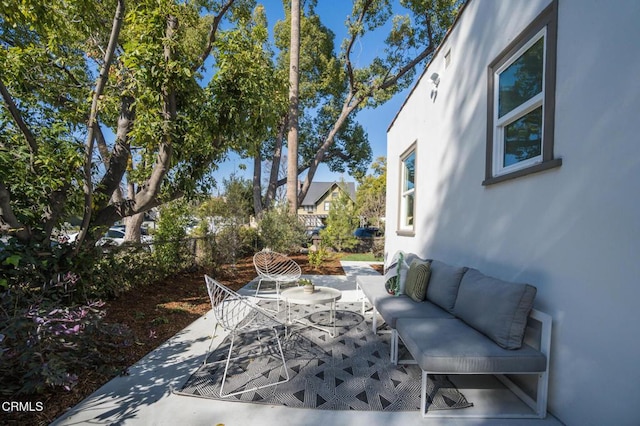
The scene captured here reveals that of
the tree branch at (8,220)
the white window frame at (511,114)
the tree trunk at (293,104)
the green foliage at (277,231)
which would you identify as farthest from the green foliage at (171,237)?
the white window frame at (511,114)

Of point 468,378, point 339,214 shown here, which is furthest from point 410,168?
point 339,214

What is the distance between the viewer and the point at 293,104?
1053 cm

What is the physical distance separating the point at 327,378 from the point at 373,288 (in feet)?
5.25

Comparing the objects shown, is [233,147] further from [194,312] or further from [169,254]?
[169,254]

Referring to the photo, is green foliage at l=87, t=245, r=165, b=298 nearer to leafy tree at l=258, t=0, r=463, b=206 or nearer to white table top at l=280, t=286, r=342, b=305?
white table top at l=280, t=286, r=342, b=305

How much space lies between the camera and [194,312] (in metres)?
4.44

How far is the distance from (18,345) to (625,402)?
3866 millimetres

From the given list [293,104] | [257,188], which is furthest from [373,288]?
[257,188]

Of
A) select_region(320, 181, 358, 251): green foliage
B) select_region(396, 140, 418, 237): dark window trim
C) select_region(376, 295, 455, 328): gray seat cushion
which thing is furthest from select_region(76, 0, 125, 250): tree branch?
select_region(320, 181, 358, 251): green foliage

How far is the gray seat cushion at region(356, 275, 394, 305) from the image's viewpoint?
11.9 ft

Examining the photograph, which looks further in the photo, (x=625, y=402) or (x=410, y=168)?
(x=410, y=168)

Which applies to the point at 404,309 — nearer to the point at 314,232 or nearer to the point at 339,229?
the point at 339,229

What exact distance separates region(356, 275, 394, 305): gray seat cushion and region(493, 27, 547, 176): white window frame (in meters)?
1.92

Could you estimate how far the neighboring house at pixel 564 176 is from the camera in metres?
1.61
